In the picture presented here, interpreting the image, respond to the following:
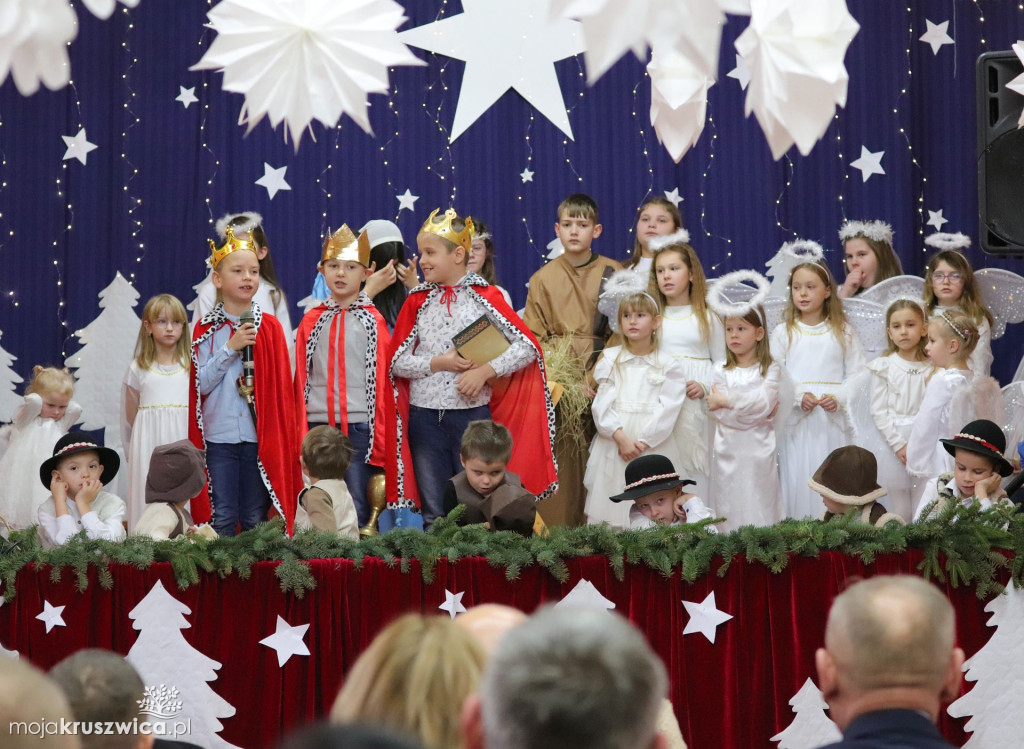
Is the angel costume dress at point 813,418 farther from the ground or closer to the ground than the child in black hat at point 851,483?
farther from the ground

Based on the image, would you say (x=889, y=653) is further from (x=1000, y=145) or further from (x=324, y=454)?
(x=324, y=454)

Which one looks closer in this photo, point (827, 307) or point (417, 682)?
point (417, 682)

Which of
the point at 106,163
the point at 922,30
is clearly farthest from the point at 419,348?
the point at 922,30

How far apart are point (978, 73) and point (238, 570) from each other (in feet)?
9.86

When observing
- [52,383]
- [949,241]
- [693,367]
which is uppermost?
[949,241]

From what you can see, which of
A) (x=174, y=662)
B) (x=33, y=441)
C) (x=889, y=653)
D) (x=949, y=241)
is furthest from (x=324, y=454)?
(x=949, y=241)

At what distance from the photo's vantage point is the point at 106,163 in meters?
9.62

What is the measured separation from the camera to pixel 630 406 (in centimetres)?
689

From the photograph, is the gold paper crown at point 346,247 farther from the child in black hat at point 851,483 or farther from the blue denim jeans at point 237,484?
the child in black hat at point 851,483

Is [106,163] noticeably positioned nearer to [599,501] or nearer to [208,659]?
[599,501]

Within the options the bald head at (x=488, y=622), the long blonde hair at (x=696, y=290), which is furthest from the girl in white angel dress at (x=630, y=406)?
the bald head at (x=488, y=622)

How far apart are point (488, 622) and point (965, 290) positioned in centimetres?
602

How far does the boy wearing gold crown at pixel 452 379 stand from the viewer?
6.59 meters

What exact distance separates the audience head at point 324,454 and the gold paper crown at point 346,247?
5.21 feet
